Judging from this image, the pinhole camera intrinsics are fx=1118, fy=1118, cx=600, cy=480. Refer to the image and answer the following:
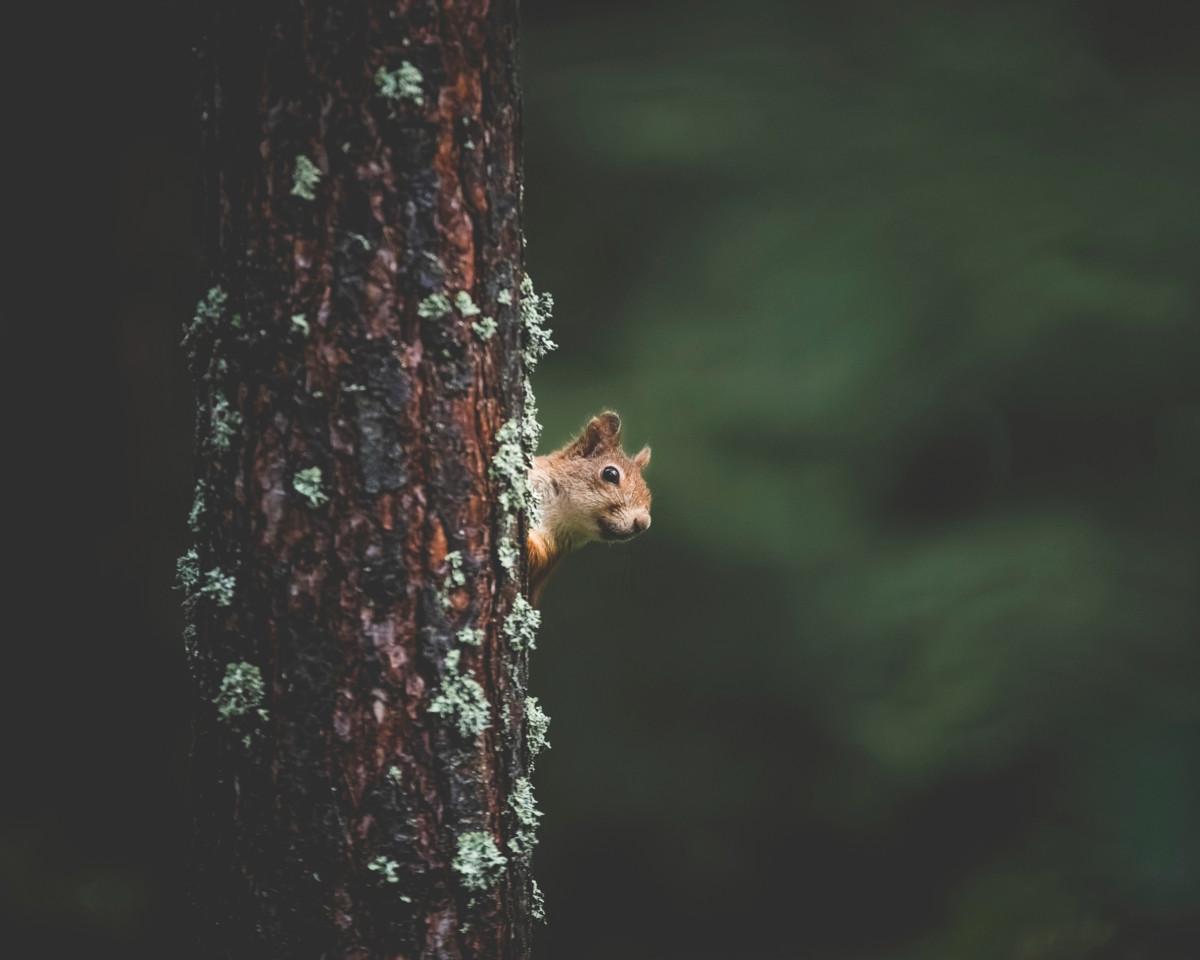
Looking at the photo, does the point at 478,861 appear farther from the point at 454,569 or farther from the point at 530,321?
the point at 530,321

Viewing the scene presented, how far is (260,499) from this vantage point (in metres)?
0.98

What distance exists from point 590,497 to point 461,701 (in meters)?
0.55

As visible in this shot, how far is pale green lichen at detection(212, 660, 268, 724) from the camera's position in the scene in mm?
991

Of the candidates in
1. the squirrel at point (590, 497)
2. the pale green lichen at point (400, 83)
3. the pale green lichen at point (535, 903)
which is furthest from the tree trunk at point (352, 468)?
the squirrel at point (590, 497)

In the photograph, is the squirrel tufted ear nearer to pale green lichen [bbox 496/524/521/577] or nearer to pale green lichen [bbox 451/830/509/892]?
pale green lichen [bbox 496/524/521/577]

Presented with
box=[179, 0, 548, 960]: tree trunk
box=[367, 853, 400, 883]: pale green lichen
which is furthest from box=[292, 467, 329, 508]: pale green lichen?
box=[367, 853, 400, 883]: pale green lichen

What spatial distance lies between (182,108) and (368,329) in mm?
1756

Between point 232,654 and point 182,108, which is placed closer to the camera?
point 232,654

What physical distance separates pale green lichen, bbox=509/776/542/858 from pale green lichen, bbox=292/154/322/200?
1.90ft

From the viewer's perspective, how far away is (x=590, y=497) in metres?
1.52

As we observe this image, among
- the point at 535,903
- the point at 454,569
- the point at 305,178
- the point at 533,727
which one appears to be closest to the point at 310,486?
the point at 454,569

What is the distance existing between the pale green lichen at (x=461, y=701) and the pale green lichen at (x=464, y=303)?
0.30m

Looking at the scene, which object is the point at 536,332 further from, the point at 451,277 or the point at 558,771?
the point at 558,771

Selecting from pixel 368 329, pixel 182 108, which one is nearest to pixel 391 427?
pixel 368 329
